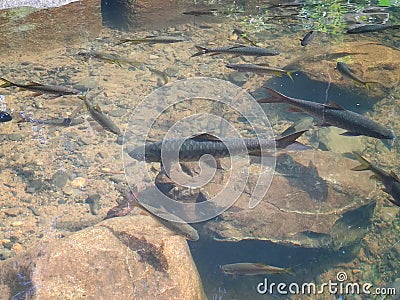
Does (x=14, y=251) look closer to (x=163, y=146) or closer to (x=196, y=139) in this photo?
(x=163, y=146)

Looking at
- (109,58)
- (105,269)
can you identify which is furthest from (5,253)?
(109,58)

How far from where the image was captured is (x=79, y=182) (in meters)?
4.79

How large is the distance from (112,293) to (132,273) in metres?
0.25

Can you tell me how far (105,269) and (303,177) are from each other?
2495 mm

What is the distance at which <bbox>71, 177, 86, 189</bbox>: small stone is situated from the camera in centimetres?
475

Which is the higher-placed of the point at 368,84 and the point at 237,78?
the point at 368,84

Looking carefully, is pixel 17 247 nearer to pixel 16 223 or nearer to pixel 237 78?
pixel 16 223

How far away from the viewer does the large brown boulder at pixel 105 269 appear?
3209 mm

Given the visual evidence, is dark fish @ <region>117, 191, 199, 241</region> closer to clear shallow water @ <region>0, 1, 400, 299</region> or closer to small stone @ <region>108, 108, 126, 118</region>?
clear shallow water @ <region>0, 1, 400, 299</region>

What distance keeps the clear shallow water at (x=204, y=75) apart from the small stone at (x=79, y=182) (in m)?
0.03

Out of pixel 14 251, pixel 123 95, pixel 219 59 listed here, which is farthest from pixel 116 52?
pixel 14 251

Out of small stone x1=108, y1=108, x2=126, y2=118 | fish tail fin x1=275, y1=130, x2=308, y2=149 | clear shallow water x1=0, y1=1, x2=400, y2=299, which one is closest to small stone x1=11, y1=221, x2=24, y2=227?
clear shallow water x1=0, y1=1, x2=400, y2=299

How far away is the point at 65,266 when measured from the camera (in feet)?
10.9

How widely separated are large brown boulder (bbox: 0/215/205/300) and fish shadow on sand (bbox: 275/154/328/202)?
161cm
